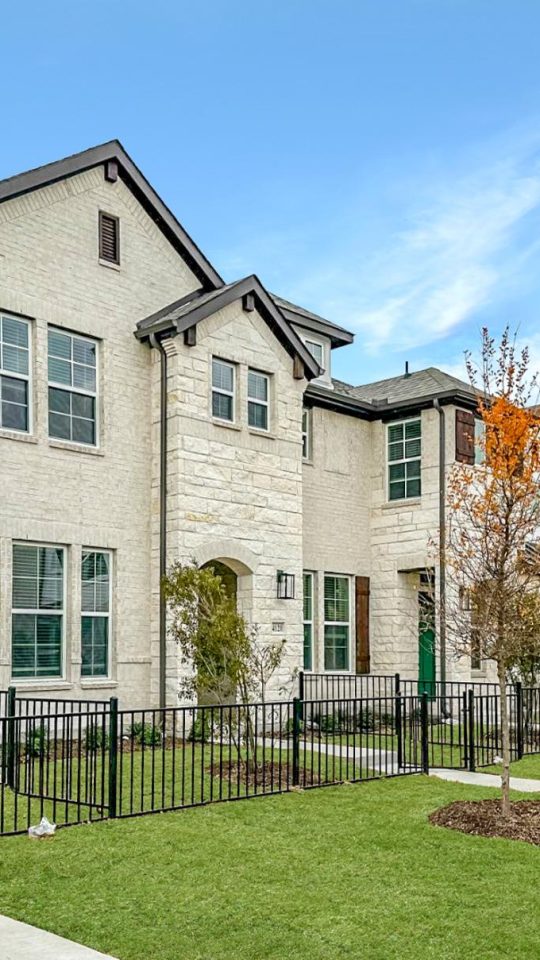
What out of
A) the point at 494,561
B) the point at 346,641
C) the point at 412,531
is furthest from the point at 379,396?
the point at 494,561

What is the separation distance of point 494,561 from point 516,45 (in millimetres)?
7244

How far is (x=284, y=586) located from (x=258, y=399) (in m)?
3.54

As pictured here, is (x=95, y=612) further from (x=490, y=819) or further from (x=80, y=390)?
(x=490, y=819)

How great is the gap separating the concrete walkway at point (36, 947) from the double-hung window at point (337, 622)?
15.8 metres

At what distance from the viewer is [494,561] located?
35.3 ft

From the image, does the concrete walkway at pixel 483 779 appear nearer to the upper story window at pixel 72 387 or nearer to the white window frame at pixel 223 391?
the white window frame at pixel 223 391

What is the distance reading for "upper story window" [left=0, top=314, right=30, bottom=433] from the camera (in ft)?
52.5

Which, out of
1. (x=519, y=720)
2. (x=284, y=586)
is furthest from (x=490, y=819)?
(x=284, y=586)

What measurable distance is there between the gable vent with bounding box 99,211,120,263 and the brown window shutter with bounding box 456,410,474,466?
8.66m

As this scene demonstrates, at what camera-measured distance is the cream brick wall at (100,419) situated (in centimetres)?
1616

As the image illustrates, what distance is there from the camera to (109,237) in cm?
1806

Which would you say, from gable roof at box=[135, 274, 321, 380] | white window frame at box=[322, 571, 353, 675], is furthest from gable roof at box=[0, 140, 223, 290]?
white window frame at box=[322, 571, 353, 675]

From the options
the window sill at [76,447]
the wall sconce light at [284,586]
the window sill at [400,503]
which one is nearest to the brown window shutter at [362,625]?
the window sill at [400,503]

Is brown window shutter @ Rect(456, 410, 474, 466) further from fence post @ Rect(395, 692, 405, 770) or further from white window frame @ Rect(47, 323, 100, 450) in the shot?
fence post @ Rect(395, 692, 405, 770)
